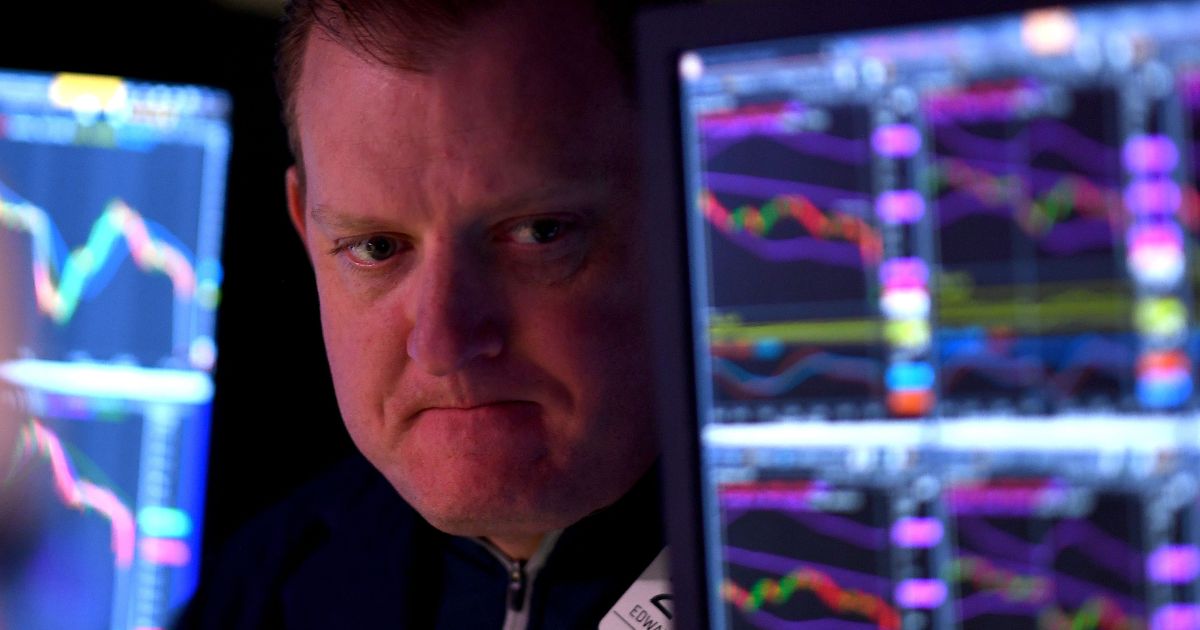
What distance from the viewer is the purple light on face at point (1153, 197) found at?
0.67 meters

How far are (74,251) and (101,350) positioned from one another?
0.12 meters

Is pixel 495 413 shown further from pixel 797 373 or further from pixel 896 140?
pixel 896 140

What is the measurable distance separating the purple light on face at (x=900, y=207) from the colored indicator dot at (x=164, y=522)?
38.7 inches

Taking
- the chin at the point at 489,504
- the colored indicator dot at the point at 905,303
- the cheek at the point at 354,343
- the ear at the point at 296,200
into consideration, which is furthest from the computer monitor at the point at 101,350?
the colored indicator dot at the point at 905,303

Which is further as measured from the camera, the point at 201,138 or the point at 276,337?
the point at 276,337

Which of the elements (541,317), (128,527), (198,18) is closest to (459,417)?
(541,317)

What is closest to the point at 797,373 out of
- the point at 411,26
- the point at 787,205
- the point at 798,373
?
the point at 798,373

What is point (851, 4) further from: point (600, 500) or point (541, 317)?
point (600, 500)

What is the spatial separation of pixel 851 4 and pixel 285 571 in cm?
91

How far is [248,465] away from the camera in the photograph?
62.3 inches

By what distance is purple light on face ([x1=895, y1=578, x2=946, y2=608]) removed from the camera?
0.74 metres

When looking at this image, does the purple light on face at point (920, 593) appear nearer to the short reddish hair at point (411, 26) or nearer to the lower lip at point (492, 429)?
the lower lip at point (492, 429)

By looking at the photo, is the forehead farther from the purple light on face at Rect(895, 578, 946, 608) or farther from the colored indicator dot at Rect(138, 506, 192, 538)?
the colored indicator dot at Rect(138, 506, 192, 538)

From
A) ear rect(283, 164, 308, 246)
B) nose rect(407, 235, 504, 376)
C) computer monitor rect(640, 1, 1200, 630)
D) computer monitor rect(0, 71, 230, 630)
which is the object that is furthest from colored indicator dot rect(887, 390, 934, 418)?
computer monitor rect(0, 71, 230, 630)
